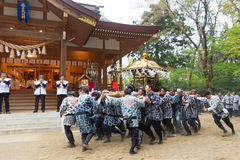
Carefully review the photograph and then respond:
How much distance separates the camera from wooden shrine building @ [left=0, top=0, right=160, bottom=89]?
803 cm

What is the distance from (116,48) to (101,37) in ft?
5.00

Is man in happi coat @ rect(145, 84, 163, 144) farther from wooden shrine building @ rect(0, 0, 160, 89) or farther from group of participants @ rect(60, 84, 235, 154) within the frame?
wooden shrine building @ rect(0, 0, 160, 89)

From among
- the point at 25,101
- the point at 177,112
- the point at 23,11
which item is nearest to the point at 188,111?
the point at 177,112

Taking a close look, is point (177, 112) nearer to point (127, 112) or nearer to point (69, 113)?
point (127, 112)

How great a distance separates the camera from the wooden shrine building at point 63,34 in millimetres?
8031

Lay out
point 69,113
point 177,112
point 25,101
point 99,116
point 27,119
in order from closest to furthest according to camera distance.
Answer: point 69,113, point 99,116, point 177,112, point 27,119, point 25,101

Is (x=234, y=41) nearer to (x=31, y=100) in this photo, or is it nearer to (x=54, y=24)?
(x=54, y=24)

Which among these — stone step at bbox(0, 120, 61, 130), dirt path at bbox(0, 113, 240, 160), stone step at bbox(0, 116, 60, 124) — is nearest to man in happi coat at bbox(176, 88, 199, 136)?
dirt path at bbox(0, 113, 240, 160)

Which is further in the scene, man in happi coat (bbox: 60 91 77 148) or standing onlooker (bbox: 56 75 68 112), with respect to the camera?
standing onlooker (bbox: 56 75 68 112)

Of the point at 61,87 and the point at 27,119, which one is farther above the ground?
the point at 61,87

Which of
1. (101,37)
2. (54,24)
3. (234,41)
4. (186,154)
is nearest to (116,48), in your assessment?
(101,37)

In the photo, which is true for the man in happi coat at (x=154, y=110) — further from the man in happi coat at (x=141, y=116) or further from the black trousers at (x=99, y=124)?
the black trousers at (x=99, y=124)

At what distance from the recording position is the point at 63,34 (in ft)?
27.9

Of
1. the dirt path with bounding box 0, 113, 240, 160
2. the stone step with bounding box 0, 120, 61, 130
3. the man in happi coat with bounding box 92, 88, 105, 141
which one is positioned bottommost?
the dirt path with bounding box 0, 113, 240, 160
